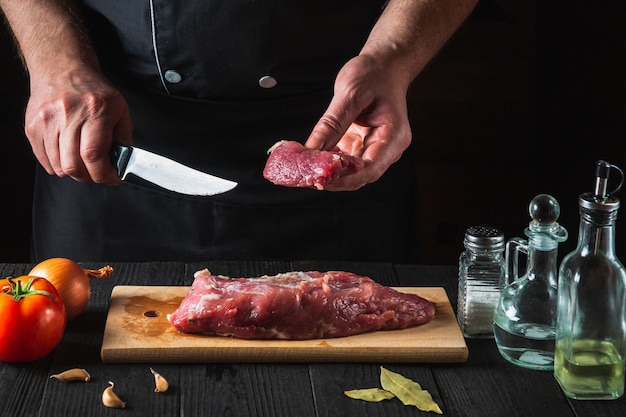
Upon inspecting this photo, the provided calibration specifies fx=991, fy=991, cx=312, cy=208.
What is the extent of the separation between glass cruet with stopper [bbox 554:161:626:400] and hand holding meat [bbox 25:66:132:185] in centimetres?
100

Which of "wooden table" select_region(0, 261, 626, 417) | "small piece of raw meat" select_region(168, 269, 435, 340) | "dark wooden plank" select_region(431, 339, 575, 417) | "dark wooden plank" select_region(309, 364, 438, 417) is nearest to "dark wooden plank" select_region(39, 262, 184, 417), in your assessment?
"wooden table" select_region(0, 261, 626, 417)

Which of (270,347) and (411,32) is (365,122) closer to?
(411,32)

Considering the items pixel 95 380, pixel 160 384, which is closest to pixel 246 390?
pixel 160 384

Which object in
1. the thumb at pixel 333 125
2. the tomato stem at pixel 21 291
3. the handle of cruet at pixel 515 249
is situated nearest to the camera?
the tomato stem at pixel 21 291

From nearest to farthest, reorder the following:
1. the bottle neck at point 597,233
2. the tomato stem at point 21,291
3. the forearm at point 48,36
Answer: the bottle neck at point 597,233 → the tomato stem at point 21,291 → the forearm at point 48,36

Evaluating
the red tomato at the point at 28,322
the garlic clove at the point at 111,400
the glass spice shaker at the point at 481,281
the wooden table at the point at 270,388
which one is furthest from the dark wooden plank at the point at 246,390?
the glass spice shaker at the point at 481,281

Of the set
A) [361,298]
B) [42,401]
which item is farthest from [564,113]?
[42,401]

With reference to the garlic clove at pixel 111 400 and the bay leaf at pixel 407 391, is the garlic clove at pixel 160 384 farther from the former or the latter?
the bay leaf at pixel 407 391

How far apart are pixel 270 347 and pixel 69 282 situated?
45 cm

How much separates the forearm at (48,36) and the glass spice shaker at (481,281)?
1.00 meters

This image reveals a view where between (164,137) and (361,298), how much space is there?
2.69ft

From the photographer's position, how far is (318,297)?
1973 millimetres

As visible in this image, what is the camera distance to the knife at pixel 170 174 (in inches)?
79.4

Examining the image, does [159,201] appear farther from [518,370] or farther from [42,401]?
[518,370]
